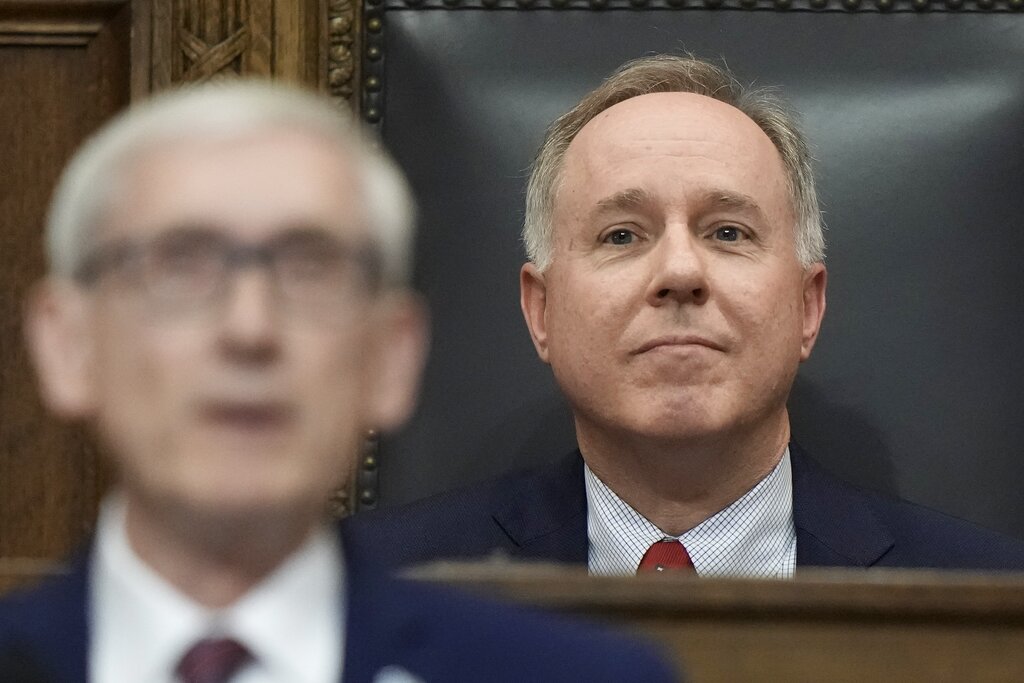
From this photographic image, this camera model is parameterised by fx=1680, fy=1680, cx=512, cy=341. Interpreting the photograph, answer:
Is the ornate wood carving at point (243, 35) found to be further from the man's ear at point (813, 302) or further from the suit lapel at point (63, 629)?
the suit lapel at point (63, 629)

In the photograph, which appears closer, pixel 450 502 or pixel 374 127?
pixel 450 502

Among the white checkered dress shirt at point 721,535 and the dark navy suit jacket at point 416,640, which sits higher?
the dark navy suit jacket at point 416,640

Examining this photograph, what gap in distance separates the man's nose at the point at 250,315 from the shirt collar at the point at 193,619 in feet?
0.41

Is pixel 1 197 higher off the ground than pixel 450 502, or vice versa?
pixel 1 197

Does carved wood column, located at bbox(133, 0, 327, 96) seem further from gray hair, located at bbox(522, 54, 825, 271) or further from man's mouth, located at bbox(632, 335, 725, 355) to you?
man's mouth, located at bbox(632, 335, 725, 355)

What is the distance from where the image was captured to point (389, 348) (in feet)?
3.06

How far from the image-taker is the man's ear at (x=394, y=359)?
36.4 inches

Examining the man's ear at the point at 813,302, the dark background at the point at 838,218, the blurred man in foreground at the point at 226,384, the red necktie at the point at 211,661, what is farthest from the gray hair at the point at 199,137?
the dark background at the point at 838,218

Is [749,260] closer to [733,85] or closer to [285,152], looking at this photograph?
[733,85]

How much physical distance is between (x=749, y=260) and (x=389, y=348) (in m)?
1.07

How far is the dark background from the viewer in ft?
7.58

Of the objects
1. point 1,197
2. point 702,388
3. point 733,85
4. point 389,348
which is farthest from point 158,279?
point 1,197

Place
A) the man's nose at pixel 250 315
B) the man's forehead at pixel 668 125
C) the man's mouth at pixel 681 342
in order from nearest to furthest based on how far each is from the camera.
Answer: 1. the man's nose at pixel 250 315
2. the man's mouth at pixel 681 342
3. the man's forehead at pixel 668 125

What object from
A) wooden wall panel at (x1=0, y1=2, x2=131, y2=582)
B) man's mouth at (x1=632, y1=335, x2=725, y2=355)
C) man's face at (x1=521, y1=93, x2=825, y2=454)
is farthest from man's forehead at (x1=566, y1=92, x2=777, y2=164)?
wooden wall panel at (x1=0, y1=2, x2=131, y2=582)
